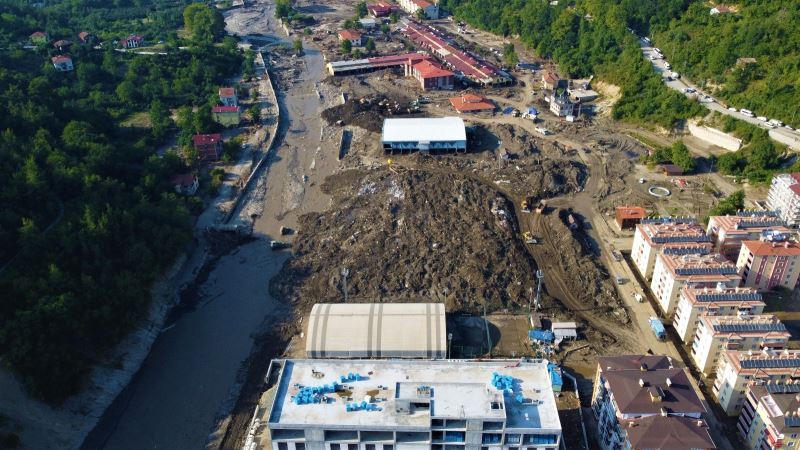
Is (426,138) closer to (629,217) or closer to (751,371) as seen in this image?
(629,217)

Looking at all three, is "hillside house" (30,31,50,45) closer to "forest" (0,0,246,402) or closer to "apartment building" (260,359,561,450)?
"forest" (0,0,246,402)

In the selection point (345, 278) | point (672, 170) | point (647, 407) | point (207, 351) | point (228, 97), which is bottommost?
point (207, 351)

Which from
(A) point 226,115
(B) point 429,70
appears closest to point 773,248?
(B) point 429,70

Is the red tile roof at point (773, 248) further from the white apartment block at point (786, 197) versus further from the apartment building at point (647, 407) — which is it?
the apartment building at point (647, 407)

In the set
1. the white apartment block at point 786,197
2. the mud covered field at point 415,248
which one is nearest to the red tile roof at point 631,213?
the mud covered field at point 415,248

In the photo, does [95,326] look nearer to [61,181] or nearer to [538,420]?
[61,181]

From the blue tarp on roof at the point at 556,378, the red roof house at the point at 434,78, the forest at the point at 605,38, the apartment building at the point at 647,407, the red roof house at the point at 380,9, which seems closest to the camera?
the apartment building at the point at 647,407

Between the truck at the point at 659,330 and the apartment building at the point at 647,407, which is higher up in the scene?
the apartment building at the point at 647,407
